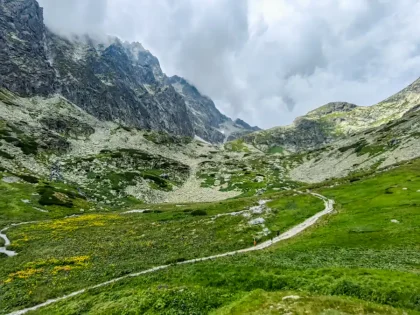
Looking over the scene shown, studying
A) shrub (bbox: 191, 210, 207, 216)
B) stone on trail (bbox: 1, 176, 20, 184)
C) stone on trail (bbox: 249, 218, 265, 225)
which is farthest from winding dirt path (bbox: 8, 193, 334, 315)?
stone on trail (bbox: 1, 176, 20, 184)

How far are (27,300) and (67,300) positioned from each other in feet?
16.0

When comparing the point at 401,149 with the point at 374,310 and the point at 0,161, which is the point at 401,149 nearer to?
the point at 374,310

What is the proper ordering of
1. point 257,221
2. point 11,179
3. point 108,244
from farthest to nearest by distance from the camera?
point 11,179 → point 257,221 → point 108,244

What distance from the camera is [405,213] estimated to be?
53.8 m

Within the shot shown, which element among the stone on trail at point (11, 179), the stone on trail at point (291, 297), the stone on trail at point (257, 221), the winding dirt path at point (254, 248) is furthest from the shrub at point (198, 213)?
the stone on trail at point (11, 179)

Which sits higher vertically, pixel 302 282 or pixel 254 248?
pixel 254 248

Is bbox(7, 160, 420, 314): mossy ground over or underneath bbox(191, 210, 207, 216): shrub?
underneath

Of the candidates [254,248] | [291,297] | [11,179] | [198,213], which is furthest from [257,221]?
[11,179]

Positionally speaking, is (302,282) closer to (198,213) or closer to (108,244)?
(108,244)

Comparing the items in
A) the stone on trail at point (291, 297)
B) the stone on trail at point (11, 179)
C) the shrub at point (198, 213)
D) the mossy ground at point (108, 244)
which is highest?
the stone on trail at point (11, 179)

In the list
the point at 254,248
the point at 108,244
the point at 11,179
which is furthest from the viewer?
the point at 11,179

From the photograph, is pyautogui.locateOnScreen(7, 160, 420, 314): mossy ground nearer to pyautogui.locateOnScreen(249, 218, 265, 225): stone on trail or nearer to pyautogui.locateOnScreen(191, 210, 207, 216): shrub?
pyautogui.locateOnScreen(249, 218, 265, 225): stone on trail

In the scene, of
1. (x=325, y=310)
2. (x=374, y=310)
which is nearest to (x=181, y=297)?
(x=325, y=310)

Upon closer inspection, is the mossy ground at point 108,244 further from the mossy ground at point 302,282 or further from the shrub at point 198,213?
the mossy ground at point 302,282
